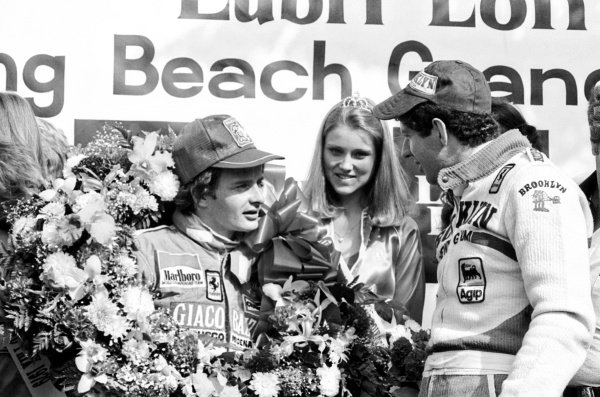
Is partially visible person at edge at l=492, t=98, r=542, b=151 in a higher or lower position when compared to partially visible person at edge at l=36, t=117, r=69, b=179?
higher

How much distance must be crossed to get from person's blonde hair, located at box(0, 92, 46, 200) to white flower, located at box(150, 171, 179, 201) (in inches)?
18.8

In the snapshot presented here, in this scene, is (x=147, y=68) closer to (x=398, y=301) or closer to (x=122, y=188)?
(x=122, y=188)

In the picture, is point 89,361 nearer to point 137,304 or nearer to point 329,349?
point 137,304

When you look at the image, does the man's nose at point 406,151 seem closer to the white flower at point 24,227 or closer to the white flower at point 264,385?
the white flower at point 264,385

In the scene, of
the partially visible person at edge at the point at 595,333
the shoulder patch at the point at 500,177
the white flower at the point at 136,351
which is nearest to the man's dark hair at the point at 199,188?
the white flower at the point at 136,351

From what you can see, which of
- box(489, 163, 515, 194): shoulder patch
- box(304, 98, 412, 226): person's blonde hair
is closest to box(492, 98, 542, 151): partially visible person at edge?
box(304, 98, 412, 226): person's blonde hair

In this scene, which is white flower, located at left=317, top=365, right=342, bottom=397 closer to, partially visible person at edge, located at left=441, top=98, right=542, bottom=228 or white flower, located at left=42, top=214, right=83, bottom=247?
partially visible person at edge, located at left=441, top=98, right=542, bottom=228

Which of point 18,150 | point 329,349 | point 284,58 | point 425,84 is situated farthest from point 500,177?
point 284,58

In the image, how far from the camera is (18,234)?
3785 mm

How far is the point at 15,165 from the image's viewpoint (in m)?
4.03

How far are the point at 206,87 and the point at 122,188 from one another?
4.50ft

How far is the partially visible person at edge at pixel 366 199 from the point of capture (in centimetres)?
471

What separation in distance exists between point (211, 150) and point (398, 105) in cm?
96

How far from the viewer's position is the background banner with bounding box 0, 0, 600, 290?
516 centimetres
